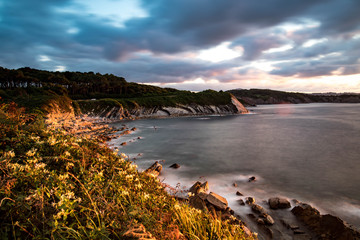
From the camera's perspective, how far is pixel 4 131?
4262 mm

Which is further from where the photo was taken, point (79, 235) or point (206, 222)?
point (206, 222)

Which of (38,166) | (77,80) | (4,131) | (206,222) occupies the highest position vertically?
(77,80)

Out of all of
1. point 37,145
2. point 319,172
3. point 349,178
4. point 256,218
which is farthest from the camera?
point 319,172

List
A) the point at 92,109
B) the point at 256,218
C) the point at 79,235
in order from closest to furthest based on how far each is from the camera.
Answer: the point at 79,235, the point at 256,218, the point at 92,109

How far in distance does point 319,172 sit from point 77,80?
3926 inches

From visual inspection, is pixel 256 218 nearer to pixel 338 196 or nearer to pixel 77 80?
pixel 338 196

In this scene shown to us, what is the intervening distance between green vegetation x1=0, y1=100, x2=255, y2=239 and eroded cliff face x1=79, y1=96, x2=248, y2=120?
130 ft

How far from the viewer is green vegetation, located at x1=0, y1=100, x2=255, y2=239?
2.35m

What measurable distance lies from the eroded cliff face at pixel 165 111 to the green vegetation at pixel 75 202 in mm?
39506

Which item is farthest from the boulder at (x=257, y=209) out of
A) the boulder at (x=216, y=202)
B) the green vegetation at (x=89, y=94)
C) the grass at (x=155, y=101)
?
the grass at (x=155, y=101)

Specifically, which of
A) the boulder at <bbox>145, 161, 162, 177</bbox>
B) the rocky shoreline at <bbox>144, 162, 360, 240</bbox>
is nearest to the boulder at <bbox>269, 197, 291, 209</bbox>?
the rocky shoreline at <bbox>144, 162, 360, 240</bbox>

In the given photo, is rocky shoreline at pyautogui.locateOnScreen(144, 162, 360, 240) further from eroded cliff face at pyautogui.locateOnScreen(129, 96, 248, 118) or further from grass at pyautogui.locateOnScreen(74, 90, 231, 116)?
eroded cliff face at pyautogui.locateOnScreen(129, 96, 248, 118)

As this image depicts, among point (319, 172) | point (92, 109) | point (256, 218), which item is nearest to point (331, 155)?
point (319, 172)

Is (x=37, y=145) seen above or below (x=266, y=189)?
above
